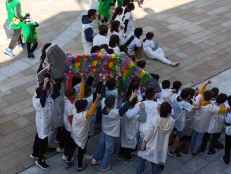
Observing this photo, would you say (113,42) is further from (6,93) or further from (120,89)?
(6,93)

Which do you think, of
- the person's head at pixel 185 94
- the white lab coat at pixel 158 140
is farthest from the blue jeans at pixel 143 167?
the person's head at pixel 185 94

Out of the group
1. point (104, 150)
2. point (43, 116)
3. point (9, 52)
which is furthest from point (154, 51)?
point (43, 116)

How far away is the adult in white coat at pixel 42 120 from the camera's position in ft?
24.5

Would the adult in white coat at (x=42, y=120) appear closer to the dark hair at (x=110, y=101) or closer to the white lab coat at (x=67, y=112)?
the white lab coat at (x=67, y=112)

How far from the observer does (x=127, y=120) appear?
7.63 meters

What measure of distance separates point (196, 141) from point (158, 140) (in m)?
1.48

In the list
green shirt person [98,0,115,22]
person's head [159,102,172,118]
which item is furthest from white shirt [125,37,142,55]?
person's head [159,102,172,118]

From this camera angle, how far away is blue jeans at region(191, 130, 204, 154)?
26.8 feet

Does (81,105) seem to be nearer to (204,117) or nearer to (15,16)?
(204,117)

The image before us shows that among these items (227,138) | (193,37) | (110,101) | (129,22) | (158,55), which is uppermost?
(110,101)

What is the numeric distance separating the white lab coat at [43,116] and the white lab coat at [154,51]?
14.2 ft

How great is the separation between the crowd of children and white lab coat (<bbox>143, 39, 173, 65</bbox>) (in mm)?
3002

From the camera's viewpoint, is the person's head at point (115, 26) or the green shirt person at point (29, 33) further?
the green shirt person at point (29, 33)

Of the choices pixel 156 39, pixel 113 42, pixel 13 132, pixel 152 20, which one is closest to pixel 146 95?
pixel 113 42
